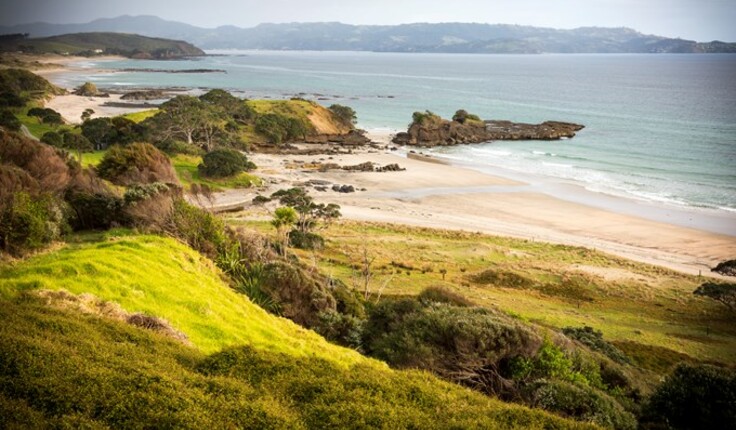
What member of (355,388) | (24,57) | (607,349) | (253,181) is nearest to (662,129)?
(253,181)

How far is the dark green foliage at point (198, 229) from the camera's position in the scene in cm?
2223

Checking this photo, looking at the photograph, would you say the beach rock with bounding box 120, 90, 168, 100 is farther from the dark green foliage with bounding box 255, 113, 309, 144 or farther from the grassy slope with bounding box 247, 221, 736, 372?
the grassy slope with bounding box 247, 221, 736, 372

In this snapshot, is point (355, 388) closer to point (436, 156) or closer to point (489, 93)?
point (436, 156)

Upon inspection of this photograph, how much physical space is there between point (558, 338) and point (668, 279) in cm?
Answer: 2448

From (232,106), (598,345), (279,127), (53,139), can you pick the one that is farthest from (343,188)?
(598,345)

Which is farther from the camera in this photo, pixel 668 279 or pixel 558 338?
pixel 668 279

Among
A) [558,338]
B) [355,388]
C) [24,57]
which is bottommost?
[558,338]

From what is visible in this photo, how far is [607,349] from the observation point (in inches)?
884

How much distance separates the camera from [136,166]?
39.4 m

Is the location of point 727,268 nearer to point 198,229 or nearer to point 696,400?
point 696,400

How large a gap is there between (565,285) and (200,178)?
40.3 m

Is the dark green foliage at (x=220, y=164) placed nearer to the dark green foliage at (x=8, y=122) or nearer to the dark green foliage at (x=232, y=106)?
the dark green foliage at (x=8, y=122)

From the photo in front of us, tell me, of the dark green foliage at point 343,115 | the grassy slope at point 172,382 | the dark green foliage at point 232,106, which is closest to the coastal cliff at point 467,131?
the dark green foliage at point 343,115

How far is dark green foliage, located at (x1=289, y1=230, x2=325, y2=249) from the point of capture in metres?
38.2
